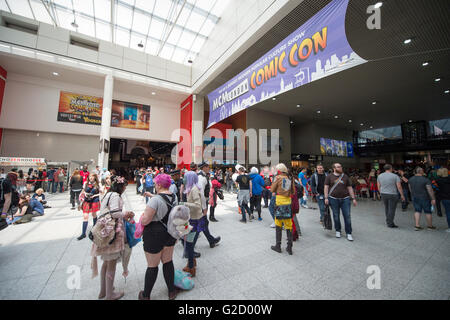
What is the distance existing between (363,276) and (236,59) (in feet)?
33.6

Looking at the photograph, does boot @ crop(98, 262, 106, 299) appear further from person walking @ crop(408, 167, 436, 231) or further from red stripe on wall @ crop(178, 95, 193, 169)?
red stripe on wall @ crop(178, 95, 193, 169)

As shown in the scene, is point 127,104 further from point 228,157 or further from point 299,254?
point 299,254

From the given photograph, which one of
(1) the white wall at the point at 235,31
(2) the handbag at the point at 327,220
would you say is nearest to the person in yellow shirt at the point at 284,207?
(2) the handbag at the point at 327,220

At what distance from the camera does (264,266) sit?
249cm

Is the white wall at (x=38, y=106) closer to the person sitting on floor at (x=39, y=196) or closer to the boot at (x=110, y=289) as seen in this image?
the person sitting on floor at (x=39, y=196)

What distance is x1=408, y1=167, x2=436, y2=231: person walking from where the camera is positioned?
12.9ft

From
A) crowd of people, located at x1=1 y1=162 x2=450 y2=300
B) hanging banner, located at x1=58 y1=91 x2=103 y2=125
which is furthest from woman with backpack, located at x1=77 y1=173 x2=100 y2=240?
hanging banner, located at x1=58 y1=91 x2=103 y2=125

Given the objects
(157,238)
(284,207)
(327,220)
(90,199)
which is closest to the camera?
(157,238)

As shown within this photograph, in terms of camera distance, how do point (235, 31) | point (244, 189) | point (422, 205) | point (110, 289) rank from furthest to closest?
point (235, 31) < point (244, 189) < point (422, 205) < point (110, 289)

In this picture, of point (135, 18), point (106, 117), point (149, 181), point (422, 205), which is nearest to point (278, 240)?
point (422, 205)

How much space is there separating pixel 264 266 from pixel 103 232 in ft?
7.29

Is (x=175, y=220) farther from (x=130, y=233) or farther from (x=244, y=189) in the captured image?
(x=244, y=189)

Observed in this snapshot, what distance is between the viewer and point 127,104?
43.5ft
